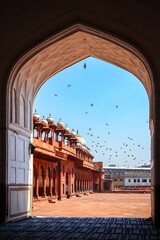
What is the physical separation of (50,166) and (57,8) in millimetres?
15909

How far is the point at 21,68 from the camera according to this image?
8.90 metres

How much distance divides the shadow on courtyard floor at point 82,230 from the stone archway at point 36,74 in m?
0.89

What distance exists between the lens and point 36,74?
1017cm

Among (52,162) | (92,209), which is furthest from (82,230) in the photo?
(52,162)

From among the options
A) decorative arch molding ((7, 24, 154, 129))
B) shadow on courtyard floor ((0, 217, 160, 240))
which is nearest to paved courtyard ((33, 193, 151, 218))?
shadow on courtyard floor ((0, 217, 160, 240))

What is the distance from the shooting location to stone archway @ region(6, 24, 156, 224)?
848 cm

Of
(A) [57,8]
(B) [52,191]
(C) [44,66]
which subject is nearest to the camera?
(A) [57,8]

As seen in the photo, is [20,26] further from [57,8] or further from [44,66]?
[44,66]

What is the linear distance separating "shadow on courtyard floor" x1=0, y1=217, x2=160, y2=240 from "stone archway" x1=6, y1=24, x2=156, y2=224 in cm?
89

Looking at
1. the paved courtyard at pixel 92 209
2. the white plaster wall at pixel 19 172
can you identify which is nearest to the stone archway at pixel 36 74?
the white plaster wall at pixel 19 172

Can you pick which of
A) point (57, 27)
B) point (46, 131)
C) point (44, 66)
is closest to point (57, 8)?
point (57, 27)

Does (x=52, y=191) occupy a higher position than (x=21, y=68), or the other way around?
(x=21, y=68)

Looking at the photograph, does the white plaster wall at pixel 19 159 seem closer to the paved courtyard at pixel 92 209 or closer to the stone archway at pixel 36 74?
the stone archway at pixel 36 74

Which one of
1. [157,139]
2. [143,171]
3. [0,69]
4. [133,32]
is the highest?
[133,32]
